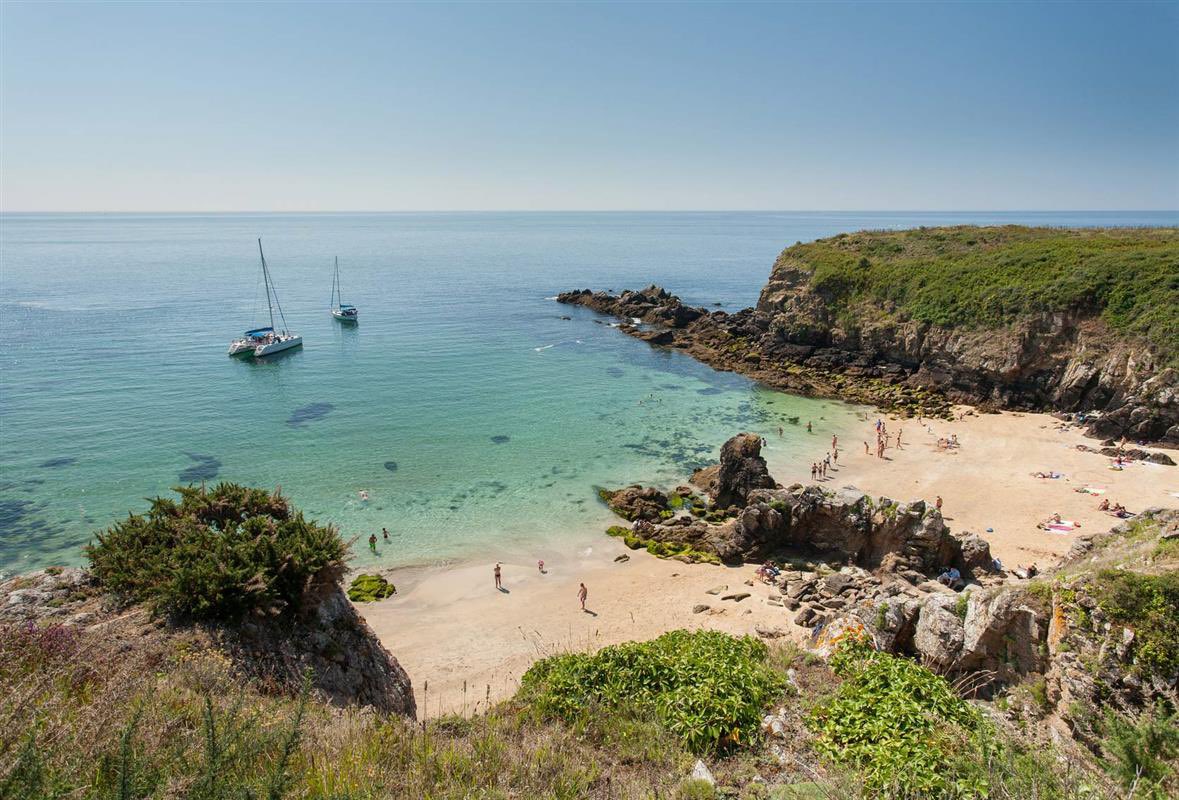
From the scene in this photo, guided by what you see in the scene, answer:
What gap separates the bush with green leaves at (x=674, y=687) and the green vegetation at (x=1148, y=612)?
238 inches

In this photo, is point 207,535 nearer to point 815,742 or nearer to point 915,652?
point 815,742

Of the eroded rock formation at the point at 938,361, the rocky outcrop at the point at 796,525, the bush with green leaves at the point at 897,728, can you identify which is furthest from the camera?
the eroded rock formation at the point at 938,361

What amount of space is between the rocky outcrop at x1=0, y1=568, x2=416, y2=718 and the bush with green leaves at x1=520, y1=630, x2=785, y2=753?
353 centimetres

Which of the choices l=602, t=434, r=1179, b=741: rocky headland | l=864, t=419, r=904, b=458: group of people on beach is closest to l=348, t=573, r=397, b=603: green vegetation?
l=602, t=434, r=1179, b=741: rocky headland

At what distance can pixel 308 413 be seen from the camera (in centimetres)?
4316

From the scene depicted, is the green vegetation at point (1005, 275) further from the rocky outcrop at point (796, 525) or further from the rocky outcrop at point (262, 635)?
the rocky outcrop at point (262, 635)

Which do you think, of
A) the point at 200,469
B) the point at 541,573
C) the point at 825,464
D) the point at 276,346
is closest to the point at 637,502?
the point at 541,573

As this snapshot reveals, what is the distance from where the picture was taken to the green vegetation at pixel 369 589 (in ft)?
76.5

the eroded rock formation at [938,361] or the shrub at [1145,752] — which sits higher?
the shrub at [1145,752]

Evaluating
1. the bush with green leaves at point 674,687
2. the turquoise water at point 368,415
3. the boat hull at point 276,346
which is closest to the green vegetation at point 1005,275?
the turquoise water at point 368,415

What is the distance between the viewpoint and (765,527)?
2562cm

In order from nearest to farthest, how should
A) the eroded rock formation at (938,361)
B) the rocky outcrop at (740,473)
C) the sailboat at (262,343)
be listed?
the rocky outcrop at (740,473)
the eroded rock formation at (938,361)
the sailboat at (262,343)

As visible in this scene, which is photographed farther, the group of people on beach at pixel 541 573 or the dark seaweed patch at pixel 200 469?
the dark seaweed patch at pixel 200 469

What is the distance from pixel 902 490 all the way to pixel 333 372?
4740 cm
